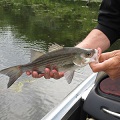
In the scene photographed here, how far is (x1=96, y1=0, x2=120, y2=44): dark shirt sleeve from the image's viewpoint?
9.36 ft

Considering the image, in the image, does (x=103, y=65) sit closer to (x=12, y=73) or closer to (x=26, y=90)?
(x=12, y=73)

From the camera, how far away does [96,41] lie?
274cm

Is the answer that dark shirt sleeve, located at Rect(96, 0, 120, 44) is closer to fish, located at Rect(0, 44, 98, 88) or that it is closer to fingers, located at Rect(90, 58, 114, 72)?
fish, located at Rect(0, 44, 98, 88)

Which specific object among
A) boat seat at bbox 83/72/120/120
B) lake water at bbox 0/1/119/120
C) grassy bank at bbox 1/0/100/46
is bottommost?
grassy bank at bbox 1/0/100/46

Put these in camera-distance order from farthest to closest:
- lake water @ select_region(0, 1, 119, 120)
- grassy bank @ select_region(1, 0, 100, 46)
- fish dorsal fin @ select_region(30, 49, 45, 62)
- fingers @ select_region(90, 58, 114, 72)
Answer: grassy bank @ select_region(1, 0, 100, 46)
lake water @ select_region(0, 1, 119, 120)
fish dorsal fin @ select_region(30, 49, 45, 62)
fingers @ select_region(90, 58, 114, 72)

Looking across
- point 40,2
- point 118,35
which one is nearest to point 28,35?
point 118,35

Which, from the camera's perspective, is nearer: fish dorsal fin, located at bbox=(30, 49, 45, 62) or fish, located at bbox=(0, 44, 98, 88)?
fish, located at bbox=(0, 44, 98, 88)

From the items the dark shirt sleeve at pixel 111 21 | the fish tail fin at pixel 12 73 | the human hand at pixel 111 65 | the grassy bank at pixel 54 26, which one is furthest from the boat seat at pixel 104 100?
the grassy bank at pixel 54 26

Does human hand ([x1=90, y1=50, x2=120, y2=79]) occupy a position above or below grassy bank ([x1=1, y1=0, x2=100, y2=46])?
above

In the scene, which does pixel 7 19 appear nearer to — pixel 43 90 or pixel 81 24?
pixel 81 24

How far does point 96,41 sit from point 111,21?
11.9 inches

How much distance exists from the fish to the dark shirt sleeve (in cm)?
65

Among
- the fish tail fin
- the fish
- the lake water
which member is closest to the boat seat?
the fish

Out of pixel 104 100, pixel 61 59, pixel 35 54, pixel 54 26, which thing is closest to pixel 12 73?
pixel 35 54
